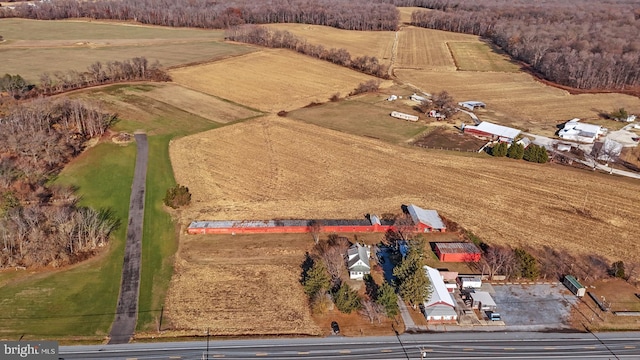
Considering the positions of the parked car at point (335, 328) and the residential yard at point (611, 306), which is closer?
the parked car at point (335, 328)

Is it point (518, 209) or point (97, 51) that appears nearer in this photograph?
point (518, 209)

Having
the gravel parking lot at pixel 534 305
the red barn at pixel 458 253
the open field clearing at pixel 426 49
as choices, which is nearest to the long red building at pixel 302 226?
the red barn at pixel 458 253

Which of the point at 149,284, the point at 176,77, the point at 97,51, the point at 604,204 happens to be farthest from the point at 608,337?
the point at 97,51

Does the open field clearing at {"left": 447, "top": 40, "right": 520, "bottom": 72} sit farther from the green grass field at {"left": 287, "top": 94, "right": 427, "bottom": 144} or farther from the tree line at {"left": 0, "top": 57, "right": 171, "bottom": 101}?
the tree line at {"left": 0, "top": 57, "right": 171, "bottom": 101}

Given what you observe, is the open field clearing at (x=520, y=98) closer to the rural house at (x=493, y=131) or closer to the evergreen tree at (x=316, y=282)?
the rural house at (x=493, y=131)

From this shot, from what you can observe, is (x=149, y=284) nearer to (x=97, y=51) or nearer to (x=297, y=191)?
(x=297, y=191)
